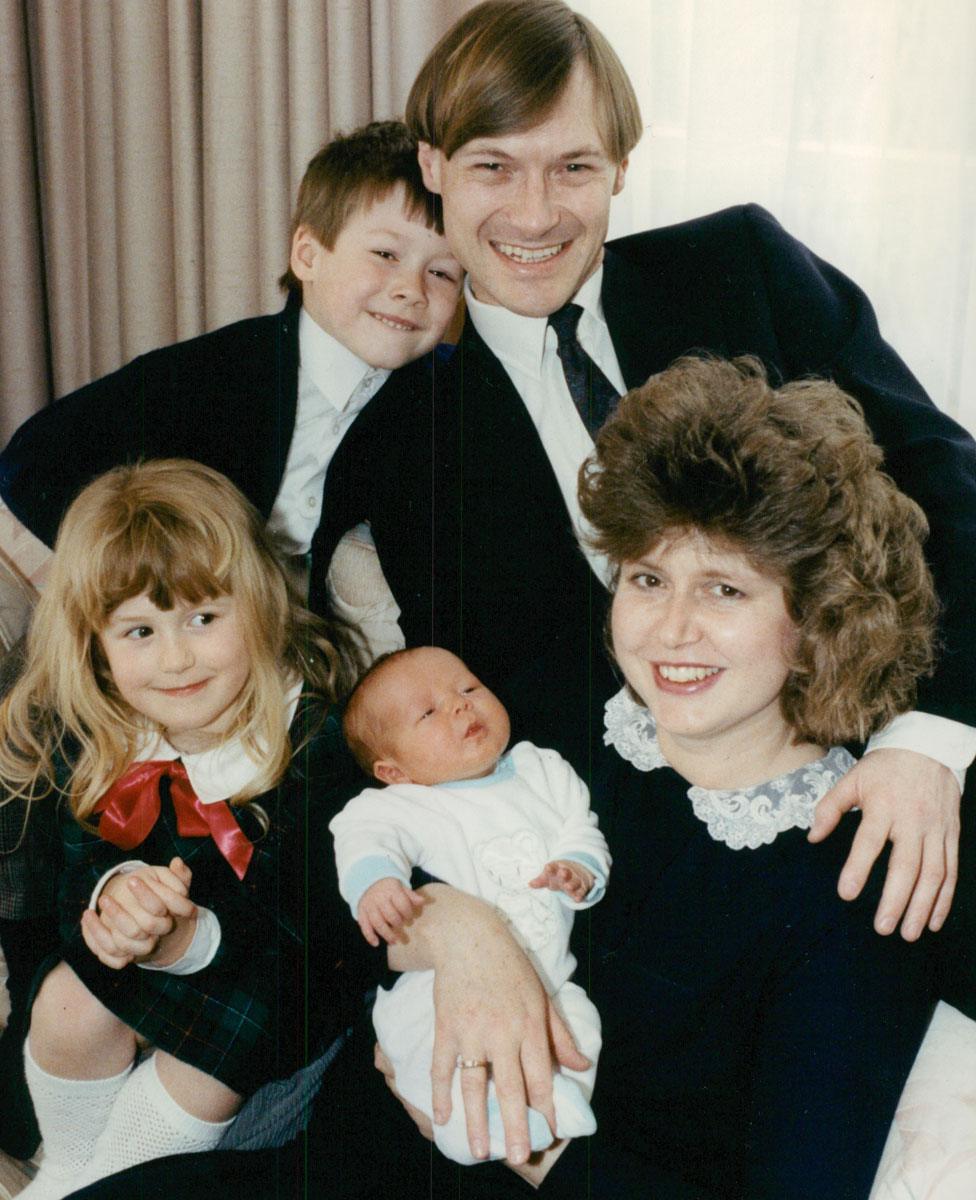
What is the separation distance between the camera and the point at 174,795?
1478mm

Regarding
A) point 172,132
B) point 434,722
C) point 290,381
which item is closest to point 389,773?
point 434,722


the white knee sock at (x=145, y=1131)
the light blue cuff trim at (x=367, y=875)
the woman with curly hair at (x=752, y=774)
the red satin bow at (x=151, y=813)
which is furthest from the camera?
the red satin bow at (x=151, y=813)

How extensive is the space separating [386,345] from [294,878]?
66 cm

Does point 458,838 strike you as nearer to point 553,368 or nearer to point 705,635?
point 705,635

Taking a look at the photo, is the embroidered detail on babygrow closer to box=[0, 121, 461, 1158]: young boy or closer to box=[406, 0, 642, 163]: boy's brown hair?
box=[0, 121, 461, 1158]: young boy

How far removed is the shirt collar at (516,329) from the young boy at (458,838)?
38 centimetres

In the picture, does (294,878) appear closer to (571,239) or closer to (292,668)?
(292,668)

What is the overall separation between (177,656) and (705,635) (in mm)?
608

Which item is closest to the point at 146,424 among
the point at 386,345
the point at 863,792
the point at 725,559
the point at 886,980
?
the point at 386,345

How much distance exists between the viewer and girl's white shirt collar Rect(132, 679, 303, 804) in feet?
4.83

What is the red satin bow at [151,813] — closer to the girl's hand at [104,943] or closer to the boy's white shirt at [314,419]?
the girl's hand at [104,943]

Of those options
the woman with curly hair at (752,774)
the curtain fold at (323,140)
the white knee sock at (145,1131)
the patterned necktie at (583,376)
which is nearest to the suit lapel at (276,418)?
the curtain fold at (323,140)

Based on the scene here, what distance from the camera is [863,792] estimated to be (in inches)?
48.1

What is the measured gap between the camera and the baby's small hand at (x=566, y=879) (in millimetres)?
1253
